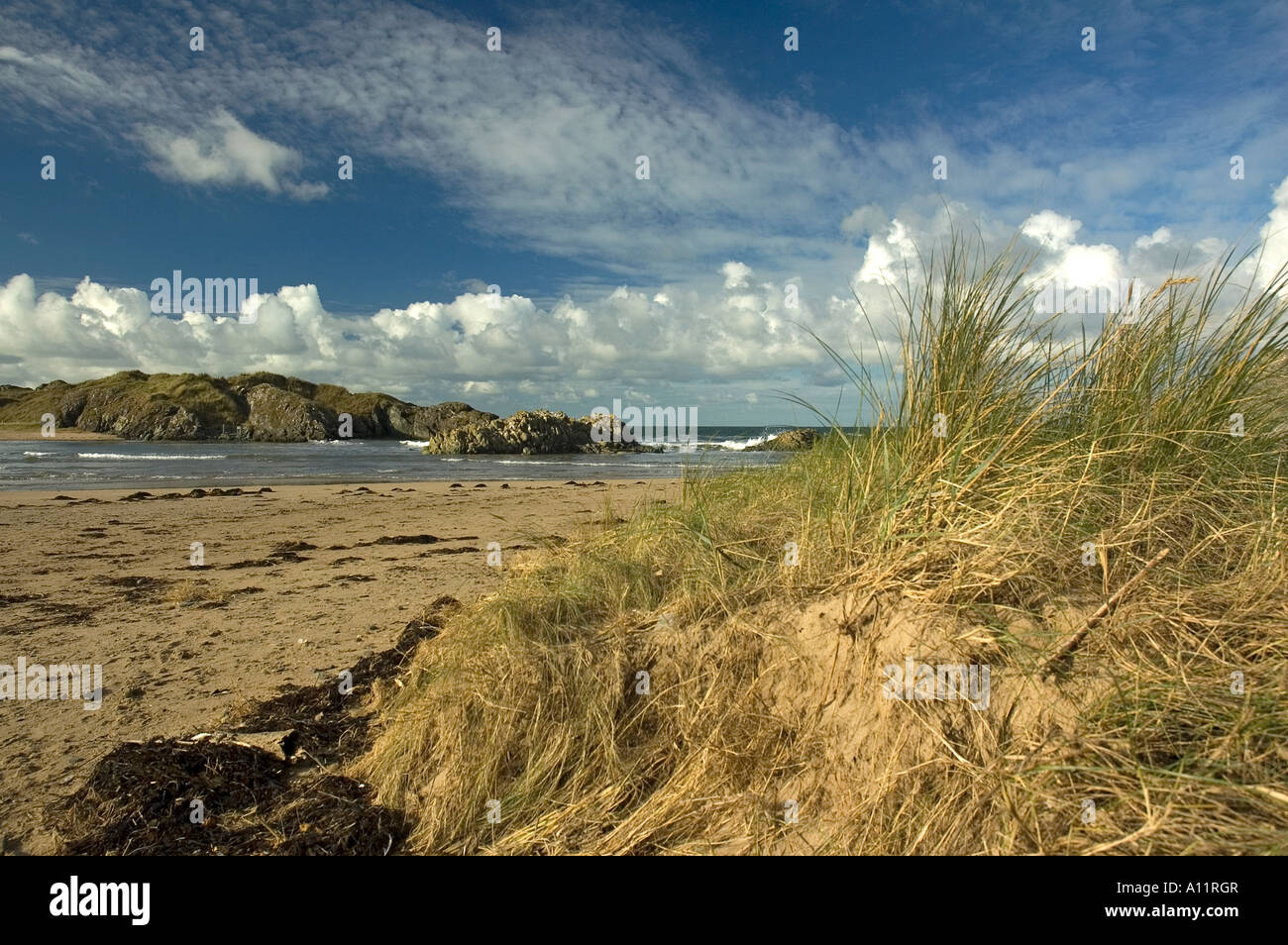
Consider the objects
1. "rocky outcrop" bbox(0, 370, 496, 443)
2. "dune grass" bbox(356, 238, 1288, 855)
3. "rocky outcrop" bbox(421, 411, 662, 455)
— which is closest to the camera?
"dune grass" bbox(356, 238, 1288, 855)

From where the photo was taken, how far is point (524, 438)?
1748 inches

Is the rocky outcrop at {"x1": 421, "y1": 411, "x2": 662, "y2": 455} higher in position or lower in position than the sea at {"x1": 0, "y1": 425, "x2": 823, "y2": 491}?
higher

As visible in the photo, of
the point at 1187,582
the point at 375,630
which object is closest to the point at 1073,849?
the point at 1187,582

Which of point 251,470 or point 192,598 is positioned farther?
point 251,470

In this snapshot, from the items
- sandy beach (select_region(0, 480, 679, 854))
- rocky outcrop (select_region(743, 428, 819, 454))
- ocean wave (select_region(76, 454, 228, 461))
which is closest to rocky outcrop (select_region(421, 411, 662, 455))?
ocean wave (select_region(76, 454, 228, 461))

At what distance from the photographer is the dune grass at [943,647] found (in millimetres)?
2504

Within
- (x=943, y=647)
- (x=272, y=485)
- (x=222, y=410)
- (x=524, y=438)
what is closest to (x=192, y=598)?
(x=943, y=647)

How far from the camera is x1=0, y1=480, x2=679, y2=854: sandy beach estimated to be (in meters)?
4.41

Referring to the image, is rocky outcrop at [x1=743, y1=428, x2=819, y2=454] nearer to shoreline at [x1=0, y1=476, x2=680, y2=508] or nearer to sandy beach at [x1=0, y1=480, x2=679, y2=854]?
sandy beach at [x1=0, y1=480, x2=679, y2=854]

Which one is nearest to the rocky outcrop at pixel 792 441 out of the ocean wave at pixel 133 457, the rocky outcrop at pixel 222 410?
the ocean wave at pixel 133 457

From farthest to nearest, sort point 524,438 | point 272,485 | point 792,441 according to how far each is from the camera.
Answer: point 524,438 → point 272,485 → point 792,441

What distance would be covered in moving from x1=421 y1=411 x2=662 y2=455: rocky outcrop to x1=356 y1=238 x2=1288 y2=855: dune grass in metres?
38.1

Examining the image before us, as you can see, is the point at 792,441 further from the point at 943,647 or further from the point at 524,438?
the point at 524,438

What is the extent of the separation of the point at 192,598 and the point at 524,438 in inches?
1471
